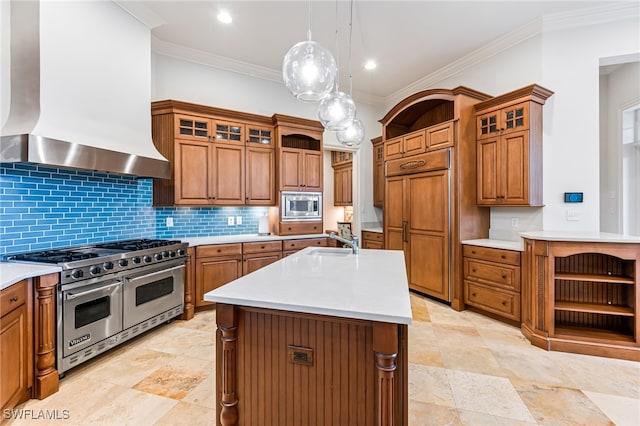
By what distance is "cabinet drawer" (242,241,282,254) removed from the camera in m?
3.72

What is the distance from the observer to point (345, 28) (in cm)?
346

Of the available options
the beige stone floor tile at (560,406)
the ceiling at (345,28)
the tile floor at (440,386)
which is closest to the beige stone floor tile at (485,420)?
the tile floor at (440,386)

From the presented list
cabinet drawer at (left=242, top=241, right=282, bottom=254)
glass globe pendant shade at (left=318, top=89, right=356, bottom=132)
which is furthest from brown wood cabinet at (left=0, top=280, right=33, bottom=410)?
glass globe pendant shade at (left=318, top=89, right=356, bottom=132)

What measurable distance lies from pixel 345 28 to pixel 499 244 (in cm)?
309

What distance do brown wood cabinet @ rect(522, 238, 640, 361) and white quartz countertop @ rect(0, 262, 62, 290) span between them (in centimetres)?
393

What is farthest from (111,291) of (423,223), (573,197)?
(573,197)

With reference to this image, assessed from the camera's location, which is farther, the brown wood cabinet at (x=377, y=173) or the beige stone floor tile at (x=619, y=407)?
the brown wood cabinet at (x=377, y=173)

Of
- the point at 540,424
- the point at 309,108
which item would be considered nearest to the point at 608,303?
the point at 540,424

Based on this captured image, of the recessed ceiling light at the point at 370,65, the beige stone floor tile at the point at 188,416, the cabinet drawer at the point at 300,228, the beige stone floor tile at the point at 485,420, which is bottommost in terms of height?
the beige stone floor tile at the point at 188,416

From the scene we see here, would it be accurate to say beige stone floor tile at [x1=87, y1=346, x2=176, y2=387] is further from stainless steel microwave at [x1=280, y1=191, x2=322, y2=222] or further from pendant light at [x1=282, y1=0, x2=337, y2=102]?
pendant light at [x1=282, y1=0, x2=337, y2=102]

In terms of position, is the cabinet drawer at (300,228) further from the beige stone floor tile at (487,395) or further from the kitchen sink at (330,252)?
the beige stone floor tile at (487,395)

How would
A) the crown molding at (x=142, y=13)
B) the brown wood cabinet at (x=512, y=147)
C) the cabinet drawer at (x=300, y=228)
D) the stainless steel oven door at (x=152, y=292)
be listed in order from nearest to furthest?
the stainless steel oven door at (x=152, y=292), the crown molding at (x=142, y=13), the brown wood cabinet at (x=512, y=147), the cabinet drawer at (x=300, y=228)

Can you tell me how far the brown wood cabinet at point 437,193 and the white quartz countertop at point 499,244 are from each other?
9cm

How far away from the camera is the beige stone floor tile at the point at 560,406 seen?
174cm
